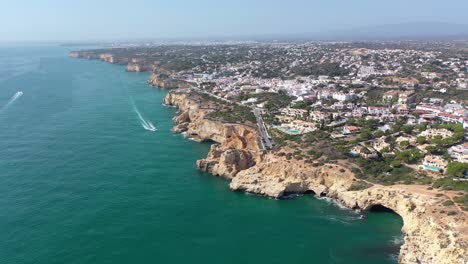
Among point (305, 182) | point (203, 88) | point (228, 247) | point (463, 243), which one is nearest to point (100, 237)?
point (228, 247)

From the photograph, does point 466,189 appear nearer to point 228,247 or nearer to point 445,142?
point 445,142

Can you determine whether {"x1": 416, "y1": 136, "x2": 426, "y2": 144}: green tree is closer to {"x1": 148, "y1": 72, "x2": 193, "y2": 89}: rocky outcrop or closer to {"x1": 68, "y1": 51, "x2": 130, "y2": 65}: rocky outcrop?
{"x1": 148, "y1": 72, "x2": 193, "y2": 89}: rocky outcrop

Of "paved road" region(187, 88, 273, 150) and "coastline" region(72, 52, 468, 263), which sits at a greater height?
"paved road" region(187, 88, 273, 150)

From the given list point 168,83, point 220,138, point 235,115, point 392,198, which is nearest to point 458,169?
point 392,198

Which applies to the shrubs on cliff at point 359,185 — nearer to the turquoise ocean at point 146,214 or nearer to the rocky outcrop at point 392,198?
the rocky outcrop at point 392,198

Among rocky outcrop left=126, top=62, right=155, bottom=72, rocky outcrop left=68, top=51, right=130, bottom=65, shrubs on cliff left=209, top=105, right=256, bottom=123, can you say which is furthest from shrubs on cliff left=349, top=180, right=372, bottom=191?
rocky outcrop left=68, top=51, right=130, bottom=65

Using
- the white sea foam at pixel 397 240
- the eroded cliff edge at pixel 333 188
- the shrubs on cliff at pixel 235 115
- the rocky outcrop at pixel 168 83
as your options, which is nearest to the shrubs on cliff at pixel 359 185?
the eroded cliff edge at pixel 333 188
